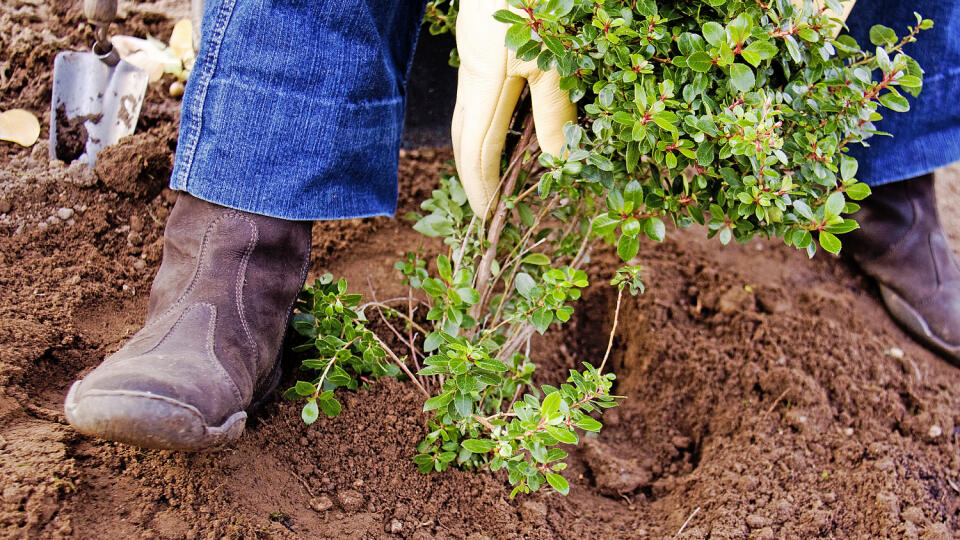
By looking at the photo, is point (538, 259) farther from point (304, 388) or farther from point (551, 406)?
point (304, 388)

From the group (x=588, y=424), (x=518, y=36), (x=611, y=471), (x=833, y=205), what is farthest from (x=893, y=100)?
(x=611, y=471)

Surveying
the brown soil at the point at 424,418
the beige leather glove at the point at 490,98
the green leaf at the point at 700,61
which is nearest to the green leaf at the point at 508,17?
the beige leather glove at the point at 490,98

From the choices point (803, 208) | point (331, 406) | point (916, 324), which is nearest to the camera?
point (803, 208)

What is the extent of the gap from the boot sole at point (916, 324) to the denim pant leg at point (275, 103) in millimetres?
1976

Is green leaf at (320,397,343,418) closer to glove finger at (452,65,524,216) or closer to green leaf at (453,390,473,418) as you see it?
green leaf at (453,390,473,418)

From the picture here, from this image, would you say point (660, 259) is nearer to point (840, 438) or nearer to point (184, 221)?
point (840, 438)

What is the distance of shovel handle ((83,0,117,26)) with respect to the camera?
6.76 feet

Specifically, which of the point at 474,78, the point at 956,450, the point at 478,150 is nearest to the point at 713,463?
the point at 956,450

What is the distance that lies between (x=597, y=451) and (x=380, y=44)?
1203 millimetres

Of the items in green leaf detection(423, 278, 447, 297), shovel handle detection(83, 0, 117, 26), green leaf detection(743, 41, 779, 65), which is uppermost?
green leaf detection(743, 41, 779, 65)

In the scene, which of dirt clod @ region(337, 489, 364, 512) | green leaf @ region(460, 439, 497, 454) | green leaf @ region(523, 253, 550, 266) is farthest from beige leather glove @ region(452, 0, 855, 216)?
dirt clod @ region(337, 489, 364, 512)

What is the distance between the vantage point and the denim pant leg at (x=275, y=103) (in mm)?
1487

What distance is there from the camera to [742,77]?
1.18m

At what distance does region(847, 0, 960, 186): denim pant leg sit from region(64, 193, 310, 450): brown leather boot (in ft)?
5.92
